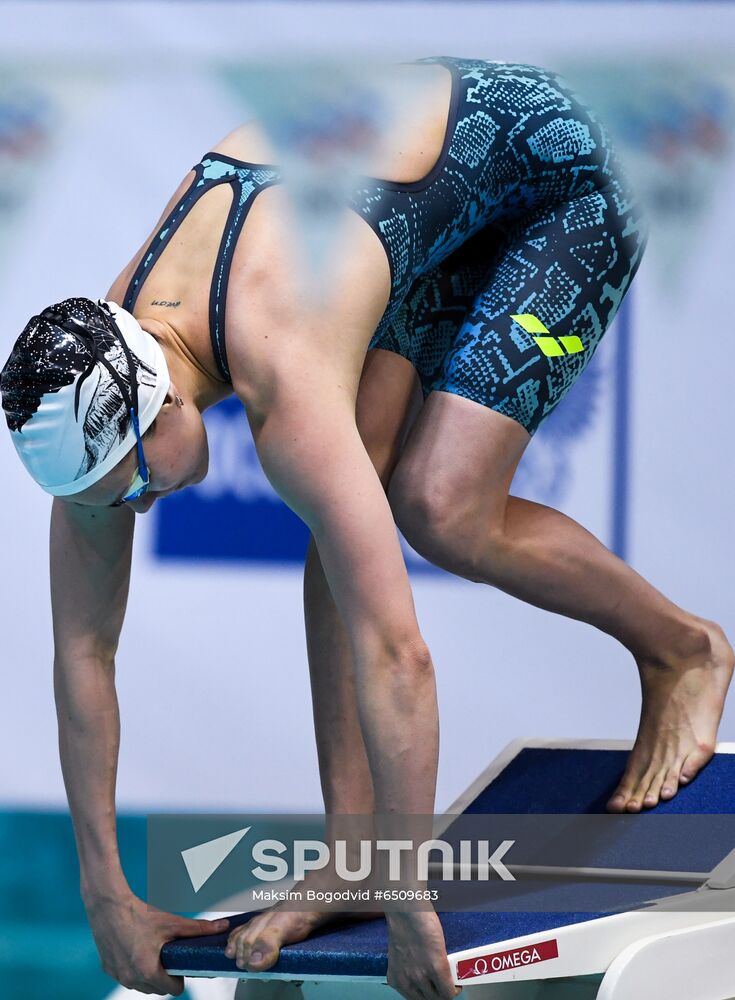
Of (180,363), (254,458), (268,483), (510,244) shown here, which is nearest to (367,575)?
(180,363)

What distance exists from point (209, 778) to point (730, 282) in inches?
60.3

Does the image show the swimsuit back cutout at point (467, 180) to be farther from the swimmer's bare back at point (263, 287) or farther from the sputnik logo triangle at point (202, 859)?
the sputnik logo triangle at point (202, 859)

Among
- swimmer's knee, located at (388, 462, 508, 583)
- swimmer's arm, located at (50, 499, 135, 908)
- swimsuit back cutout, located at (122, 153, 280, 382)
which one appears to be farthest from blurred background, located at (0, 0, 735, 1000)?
swimsuit back cutout, located at (122, 153, 280, 382)

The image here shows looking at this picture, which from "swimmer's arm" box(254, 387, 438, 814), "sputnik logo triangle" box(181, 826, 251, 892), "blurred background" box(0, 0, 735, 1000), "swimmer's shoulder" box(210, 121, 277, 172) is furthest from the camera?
"blurred background" box(0, 0, 735, 1000)

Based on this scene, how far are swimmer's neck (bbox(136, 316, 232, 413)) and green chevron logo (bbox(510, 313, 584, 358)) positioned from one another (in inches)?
18.6

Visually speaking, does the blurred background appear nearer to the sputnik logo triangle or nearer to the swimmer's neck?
the sputnik logo triangle

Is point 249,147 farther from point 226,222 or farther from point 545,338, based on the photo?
point 545,338

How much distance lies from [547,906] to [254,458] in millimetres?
1483

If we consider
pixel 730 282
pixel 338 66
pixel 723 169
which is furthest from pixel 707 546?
pixel 338 66

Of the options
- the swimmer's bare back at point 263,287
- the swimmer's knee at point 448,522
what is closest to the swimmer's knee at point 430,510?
the swimmer's knee at point 448,522

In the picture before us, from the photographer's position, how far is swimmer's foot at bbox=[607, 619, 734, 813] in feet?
6.49

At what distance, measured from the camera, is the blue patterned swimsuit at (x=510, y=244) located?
165 cm

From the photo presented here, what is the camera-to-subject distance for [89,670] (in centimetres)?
164

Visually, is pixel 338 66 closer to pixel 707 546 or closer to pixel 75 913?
pixel 707 546
